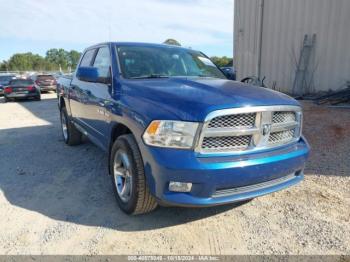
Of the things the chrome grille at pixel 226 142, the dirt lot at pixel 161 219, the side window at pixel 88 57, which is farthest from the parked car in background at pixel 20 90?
the chrome grille at pixel 226 142

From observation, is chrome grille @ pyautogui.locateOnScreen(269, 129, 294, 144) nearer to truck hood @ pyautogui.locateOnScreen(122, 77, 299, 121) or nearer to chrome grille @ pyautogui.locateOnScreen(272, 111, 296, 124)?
chrome grille @ pyautogui.locateOnScreen(272, 111, 296, 124)

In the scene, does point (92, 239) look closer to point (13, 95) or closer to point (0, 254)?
point (0, 254)

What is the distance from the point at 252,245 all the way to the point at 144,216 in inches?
45.0

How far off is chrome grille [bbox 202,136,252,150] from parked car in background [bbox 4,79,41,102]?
1690cm

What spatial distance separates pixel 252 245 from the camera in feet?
9.27

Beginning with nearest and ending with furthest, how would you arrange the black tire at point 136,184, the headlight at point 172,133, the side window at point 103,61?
the headlight at point 172,133 → the black tire at point 136,184 → the side window at point 103,61

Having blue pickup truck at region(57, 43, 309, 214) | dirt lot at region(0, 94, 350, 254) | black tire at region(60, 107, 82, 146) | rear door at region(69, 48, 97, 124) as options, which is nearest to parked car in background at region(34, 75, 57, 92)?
black tire at region(60, 107, 82, 146)

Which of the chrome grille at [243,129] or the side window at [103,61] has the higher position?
the side window at [103,61]

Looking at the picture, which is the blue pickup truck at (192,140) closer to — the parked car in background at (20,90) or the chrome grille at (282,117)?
the chrome grille at (282,117)

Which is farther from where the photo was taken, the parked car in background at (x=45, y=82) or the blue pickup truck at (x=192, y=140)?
the parked car in background at (x=45, y=82)

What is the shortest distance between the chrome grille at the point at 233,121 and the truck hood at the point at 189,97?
0.10 m

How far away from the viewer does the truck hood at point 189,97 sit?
271 centimetres

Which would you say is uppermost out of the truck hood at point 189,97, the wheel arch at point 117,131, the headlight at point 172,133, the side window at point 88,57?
the side window at point 88,57

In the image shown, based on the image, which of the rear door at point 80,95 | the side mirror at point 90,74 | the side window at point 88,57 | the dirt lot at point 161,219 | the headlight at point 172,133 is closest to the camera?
the headlight at point 172,133
